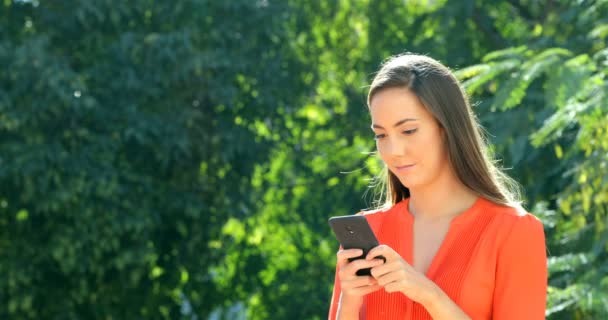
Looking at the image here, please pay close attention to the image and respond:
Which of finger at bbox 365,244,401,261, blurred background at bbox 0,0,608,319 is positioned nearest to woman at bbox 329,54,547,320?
finger at bbox 365,244,401,261

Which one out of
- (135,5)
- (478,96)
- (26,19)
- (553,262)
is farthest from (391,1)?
(553,262)

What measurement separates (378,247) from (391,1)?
24.3 ft

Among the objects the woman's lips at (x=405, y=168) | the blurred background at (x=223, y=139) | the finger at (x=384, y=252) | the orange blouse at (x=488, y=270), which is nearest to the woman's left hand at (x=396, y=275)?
the finger at (x=384, y=252)

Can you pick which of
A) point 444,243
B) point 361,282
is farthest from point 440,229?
point 361,282

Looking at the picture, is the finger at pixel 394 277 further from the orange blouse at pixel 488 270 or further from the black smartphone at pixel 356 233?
the orange blouse at pixel 488 270

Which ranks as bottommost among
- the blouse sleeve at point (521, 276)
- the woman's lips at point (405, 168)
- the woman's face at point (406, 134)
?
the blouse sleeve at point (521, 276)

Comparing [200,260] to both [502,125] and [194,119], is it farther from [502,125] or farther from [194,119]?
[502,125]

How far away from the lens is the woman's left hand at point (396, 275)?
2092mm

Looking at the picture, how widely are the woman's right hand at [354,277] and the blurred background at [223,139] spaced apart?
3.37 meters

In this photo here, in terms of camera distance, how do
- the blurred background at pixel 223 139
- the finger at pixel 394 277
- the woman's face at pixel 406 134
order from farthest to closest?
the blurred background at pixel 223 139
the woman's face at pixel 406 134
the finger at pixel 394 277

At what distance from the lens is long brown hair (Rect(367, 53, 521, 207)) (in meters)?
2.28

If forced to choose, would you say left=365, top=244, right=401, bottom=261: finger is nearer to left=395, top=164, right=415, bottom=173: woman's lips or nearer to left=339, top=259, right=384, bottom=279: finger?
left=339, top=259, right=384, bottom=279: finger

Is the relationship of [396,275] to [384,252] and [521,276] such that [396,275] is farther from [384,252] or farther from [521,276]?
[521,276]

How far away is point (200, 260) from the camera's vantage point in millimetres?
8516
